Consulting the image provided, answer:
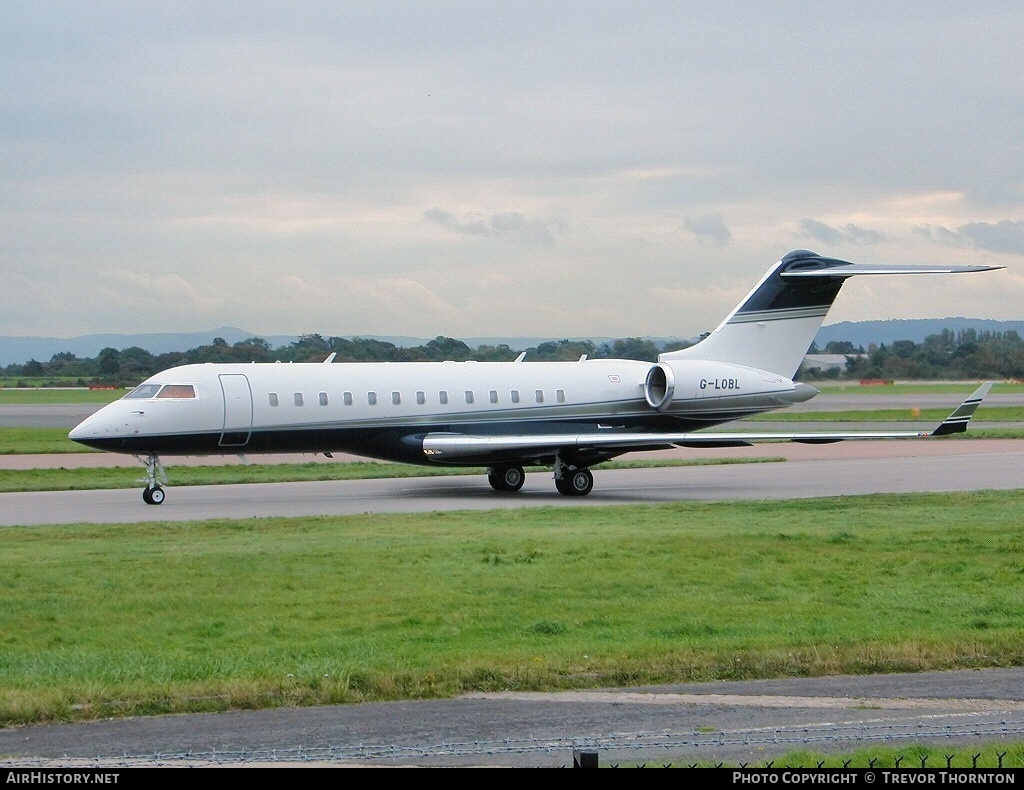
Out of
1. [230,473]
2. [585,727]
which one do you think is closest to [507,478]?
[230,473]

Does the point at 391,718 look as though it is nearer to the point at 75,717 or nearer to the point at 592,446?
the point at 75,717

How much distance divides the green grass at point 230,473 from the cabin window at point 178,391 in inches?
180

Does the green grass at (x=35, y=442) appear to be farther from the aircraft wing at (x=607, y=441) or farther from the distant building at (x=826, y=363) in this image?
the distant building at (x=826, y=363)

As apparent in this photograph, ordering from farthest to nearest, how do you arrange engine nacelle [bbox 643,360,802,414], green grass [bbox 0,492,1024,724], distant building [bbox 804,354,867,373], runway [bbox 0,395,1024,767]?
distant building [bbox 804,354,867,373] → engine nacelle [bbox 643,360,802,414] → green grass [bbox 0,492,1024,724] → runway [bbox 0,395,1024,767]

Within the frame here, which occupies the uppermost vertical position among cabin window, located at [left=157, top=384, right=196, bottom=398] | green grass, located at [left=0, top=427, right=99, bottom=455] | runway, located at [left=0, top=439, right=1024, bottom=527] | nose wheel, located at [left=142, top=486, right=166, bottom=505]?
cabin window, located at [left=157, top=384, right=196, bottom=398]

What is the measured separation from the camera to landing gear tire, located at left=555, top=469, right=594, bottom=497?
29875 millimetres

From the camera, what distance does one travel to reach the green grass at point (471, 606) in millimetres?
10891

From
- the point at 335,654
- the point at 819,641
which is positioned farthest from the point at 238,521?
the point at 819,641

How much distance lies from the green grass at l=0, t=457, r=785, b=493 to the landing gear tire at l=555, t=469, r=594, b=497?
117 inches

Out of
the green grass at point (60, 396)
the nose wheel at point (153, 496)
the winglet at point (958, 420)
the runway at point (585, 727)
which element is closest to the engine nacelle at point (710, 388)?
the winglet at point (958, 420)

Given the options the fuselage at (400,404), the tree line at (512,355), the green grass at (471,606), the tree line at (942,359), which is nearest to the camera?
the green grass at (471,606)

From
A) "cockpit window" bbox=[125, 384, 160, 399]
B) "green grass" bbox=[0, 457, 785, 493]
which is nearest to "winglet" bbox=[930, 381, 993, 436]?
"green grass" bbox=[0, 457, 785, 493]

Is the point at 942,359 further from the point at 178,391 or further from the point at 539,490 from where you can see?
the point at 178,391

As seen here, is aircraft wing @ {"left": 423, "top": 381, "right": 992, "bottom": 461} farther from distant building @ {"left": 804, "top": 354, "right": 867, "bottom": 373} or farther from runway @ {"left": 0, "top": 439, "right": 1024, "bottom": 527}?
distant building @ {"left": 804, "top": 354, "right": 867, "bottom": 373}
